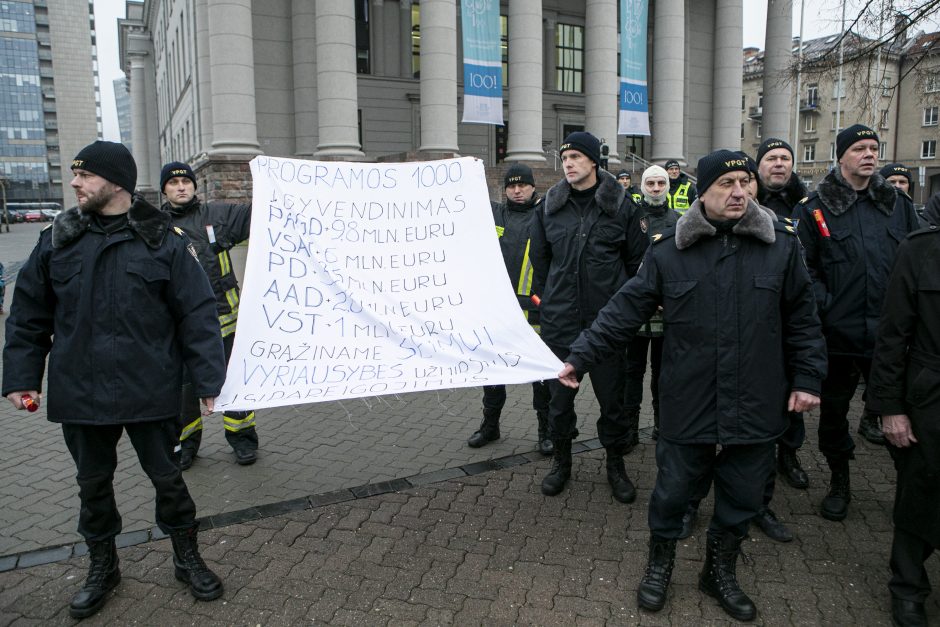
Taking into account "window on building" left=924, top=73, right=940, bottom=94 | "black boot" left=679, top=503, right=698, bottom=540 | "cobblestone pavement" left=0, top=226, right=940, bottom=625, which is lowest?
"cobblestone pavement" left=0, top=226, right=940, bottom=625

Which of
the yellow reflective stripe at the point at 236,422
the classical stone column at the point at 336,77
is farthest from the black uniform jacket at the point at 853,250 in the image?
the classical stone column at the point at 336,77

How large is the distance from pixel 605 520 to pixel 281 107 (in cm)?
2180

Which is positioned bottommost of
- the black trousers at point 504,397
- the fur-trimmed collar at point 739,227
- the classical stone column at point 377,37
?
the black trousers at point 504,397

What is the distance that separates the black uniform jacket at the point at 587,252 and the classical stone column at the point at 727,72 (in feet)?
92.8

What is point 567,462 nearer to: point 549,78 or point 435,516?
point 435,516

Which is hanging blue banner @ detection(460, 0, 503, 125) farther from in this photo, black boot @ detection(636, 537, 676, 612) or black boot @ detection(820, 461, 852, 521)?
black boot @ detection(636, 537, 676, 612)

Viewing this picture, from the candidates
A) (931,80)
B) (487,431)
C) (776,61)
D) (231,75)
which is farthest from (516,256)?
(776,61)

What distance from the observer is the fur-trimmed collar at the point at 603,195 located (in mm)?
4574

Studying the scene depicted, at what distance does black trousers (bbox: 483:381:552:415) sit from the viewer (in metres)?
5.70

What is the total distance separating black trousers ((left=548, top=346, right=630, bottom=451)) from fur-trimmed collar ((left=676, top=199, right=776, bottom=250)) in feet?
4.64

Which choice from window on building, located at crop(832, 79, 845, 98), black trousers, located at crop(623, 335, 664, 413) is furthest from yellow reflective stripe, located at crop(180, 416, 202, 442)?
window on building, located at crop(832, 79, 845, 98)

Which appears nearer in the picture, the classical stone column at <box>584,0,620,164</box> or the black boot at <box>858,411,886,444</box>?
the black boot at <box>858,411,886,444</box>

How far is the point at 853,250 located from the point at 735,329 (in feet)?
5.04

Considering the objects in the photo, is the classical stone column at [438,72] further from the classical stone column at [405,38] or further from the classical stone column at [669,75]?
the classical stone column at [669,75]
